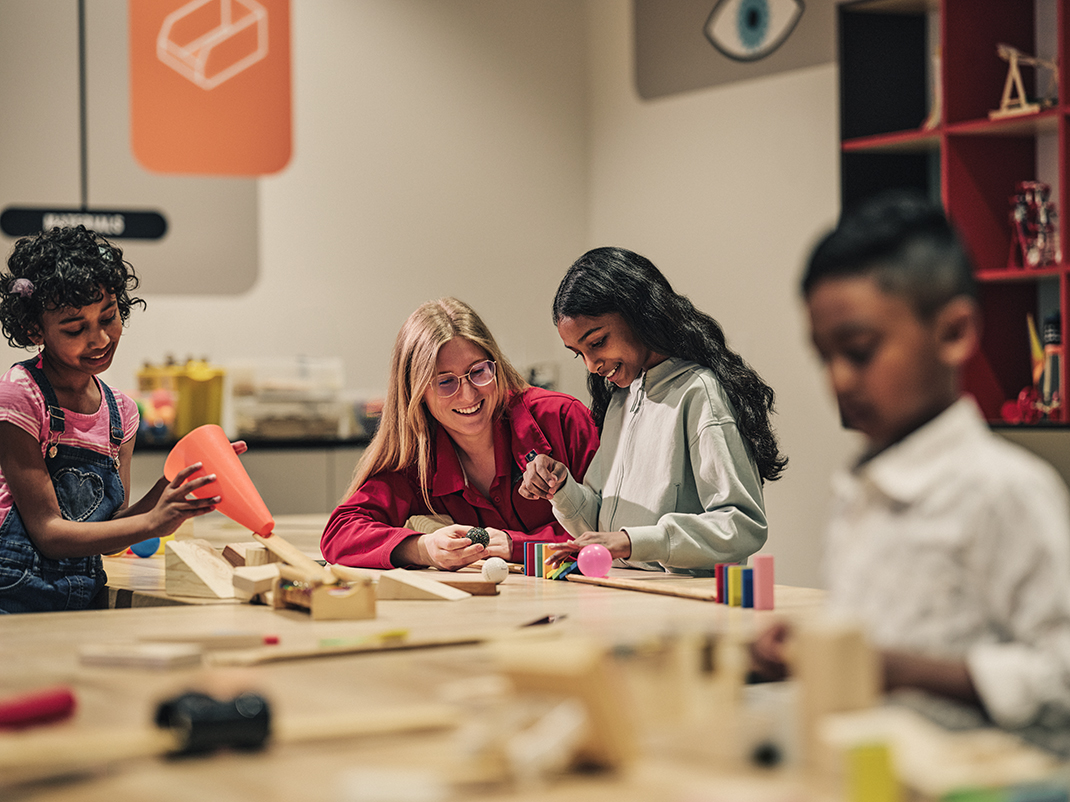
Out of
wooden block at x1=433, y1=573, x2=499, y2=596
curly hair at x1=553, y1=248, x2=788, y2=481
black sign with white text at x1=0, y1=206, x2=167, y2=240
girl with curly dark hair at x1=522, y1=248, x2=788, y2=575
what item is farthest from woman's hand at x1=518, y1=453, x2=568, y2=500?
black sign with white text at x1=0, y1=206, x2=167, y2=240

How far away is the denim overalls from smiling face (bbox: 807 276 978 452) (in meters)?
1.72

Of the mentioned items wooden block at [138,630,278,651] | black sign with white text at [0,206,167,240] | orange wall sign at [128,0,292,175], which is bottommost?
wooden block at [138,630,278,651]

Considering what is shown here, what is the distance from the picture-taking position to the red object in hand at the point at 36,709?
106cm

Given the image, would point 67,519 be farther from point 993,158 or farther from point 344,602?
point 993,158

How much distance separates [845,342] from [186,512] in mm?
1435

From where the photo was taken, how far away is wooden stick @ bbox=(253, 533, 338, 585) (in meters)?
1.89

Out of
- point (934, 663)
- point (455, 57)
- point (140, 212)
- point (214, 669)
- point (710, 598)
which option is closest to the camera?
point (934, 663)

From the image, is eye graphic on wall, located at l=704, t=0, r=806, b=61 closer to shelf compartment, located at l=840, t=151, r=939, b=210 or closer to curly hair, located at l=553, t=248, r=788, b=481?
shelf compartment, located at l=840, t=151, r=939, b=210

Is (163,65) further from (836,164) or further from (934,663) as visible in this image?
(934,663)

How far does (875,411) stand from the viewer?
0.96 m

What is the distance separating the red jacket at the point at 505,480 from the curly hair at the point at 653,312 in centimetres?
30

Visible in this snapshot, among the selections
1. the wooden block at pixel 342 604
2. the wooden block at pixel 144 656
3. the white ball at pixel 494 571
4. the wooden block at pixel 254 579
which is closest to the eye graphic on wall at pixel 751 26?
the white ball at pixel 494 571

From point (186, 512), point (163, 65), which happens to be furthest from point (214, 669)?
point (163, 65)

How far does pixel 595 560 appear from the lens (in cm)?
223
